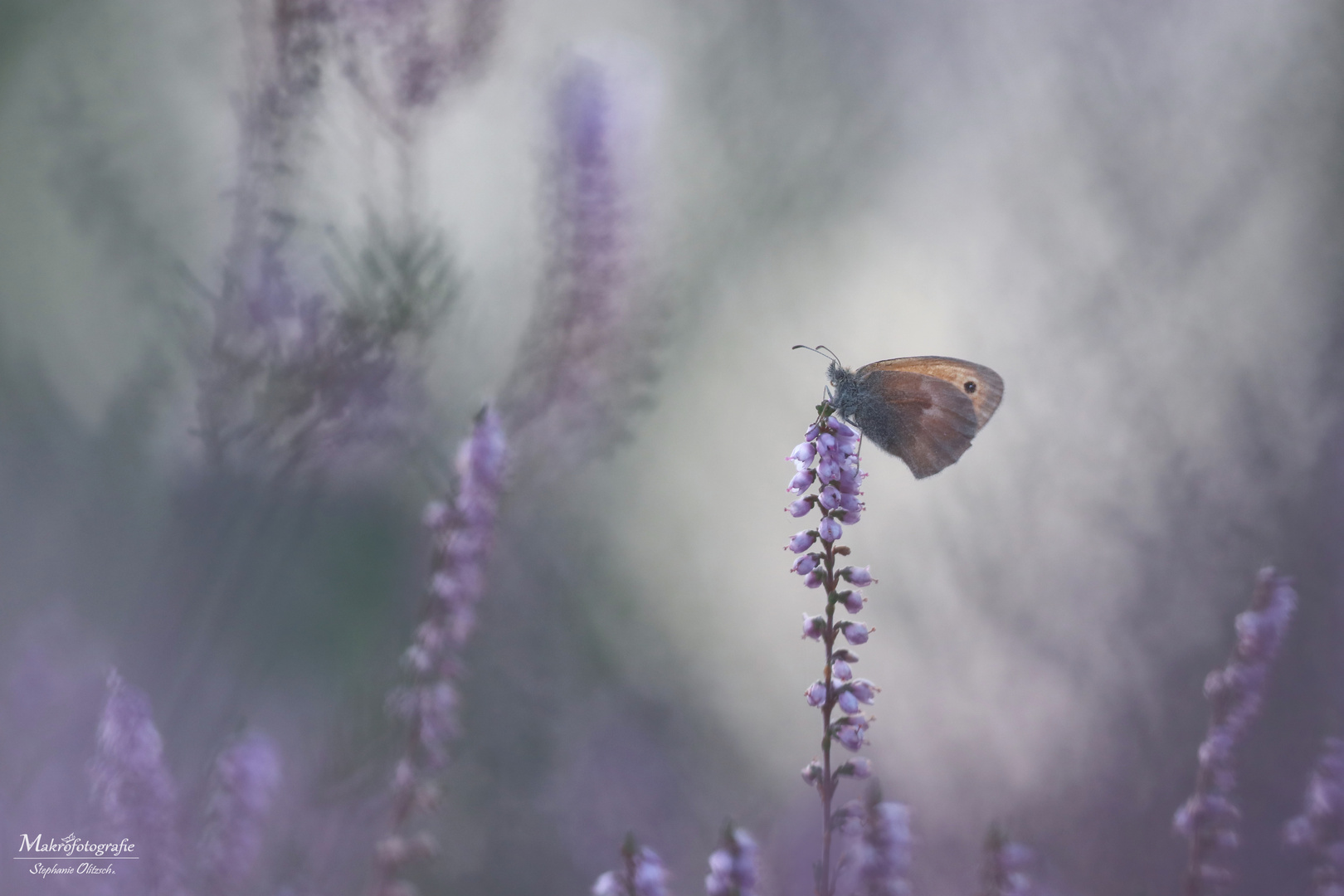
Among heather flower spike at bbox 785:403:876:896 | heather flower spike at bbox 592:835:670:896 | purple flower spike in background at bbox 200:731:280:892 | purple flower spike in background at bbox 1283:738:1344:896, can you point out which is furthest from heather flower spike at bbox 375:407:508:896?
purple flower spike in background at bbox 1283:738:1344:896

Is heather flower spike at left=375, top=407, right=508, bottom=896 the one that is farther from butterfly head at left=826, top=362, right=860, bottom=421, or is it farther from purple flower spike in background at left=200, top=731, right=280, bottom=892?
butterfly head at left=826, top=362, right=860, bottom=421

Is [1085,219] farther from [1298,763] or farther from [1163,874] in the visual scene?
[1163,874]

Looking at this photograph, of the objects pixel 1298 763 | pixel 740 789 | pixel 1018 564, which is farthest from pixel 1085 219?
pixel 740 789

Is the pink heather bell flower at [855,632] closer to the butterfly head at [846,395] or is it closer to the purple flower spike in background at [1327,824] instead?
the purple flower spike in background at [1327,824]

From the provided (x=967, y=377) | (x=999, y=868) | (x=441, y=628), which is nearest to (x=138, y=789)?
(x=441, y=628)

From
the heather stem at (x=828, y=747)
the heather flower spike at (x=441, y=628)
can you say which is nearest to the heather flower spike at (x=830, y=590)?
the heather stem at (x=828, y=747)
